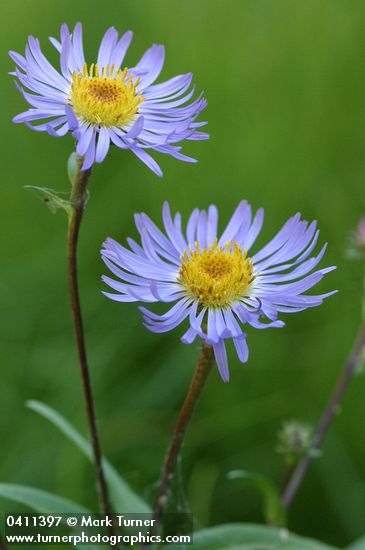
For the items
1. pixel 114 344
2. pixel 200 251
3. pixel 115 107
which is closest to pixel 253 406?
pixel 114 344

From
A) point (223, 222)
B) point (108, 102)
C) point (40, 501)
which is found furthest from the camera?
point (223, 222)

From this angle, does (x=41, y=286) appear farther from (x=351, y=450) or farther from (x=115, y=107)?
(x=115, y=107)

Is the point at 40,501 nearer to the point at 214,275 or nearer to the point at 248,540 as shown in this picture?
the point at 248,540

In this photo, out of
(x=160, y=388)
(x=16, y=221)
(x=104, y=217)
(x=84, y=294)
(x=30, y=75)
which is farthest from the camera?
(x=16, y=221)

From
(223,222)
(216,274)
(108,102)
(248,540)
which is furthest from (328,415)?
(223,222)

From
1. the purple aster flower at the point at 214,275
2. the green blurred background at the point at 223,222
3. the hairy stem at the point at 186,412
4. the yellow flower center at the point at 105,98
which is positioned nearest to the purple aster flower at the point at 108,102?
the yellow flower center at the point at 105,98
